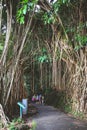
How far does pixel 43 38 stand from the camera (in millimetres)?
9672

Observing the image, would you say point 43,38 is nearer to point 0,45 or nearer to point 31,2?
point 0,45

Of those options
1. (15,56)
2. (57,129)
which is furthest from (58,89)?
(57,129)

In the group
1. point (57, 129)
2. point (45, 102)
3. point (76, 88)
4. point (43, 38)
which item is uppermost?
point (43, 38)

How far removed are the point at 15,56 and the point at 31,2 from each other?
2293 millimetres

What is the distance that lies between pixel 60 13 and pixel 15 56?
1.92 metres

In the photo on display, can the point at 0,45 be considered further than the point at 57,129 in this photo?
Yes

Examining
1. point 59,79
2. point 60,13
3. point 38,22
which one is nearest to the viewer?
point 60,13

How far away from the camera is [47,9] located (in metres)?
7.20

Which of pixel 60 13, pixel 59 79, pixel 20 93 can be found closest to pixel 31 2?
pixel 60 13

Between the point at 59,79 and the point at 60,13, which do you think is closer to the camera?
the point at 60,13

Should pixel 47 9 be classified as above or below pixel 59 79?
above

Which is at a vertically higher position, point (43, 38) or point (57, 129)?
point (43, 38)

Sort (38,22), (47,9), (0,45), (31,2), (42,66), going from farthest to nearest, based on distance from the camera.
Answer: (42,66) → (0,45) → (38,22) → (47,9) → (31,2)

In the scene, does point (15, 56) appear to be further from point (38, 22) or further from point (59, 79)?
point (59, 79)
